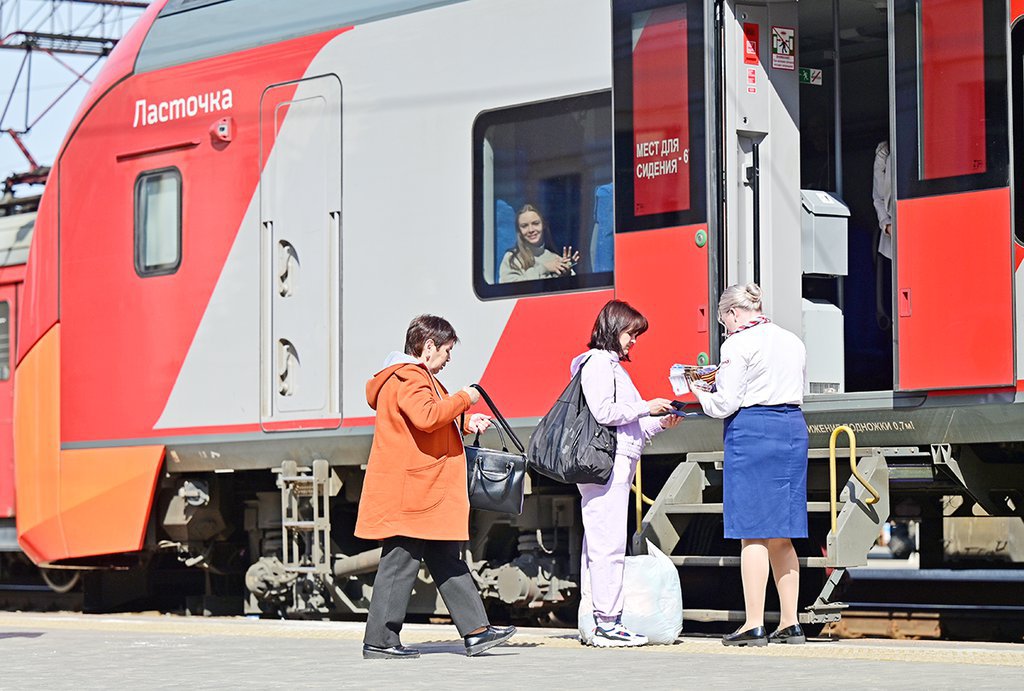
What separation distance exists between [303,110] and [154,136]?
132 centimetres

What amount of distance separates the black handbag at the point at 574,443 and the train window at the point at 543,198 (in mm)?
1041

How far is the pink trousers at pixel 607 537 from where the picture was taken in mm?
8391

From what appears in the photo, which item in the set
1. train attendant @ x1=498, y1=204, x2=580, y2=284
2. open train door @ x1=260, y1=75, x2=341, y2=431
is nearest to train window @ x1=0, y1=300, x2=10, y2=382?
open train door @ x1=260, y1=75, x2=341, y2=431

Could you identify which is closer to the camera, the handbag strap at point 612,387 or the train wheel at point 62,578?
the handbag strap at point 612,387

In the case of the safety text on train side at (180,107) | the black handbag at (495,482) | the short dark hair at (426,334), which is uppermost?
the safety text on train side at (180,107)

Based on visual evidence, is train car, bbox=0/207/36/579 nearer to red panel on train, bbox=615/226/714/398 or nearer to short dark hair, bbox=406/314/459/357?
red panel on train, bbox=615/226/714/398

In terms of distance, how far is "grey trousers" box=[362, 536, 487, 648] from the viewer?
7.97 meters

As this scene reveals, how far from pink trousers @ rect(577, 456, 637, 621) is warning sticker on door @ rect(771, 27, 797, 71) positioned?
2.17 m

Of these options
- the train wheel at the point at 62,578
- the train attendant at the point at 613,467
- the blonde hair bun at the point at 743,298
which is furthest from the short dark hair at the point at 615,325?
the train wheel at the point at 62,578

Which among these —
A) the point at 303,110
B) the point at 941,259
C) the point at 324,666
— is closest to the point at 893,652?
the point at 941,259

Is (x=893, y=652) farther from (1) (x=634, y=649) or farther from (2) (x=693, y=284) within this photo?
(2) (x=693, y=284)

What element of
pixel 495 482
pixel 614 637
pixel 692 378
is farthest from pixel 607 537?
pixel 692 378

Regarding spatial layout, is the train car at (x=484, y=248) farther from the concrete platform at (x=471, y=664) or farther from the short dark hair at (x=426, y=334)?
the short dark hair at (x=426, y=334)

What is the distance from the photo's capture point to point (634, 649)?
828 centimetres
